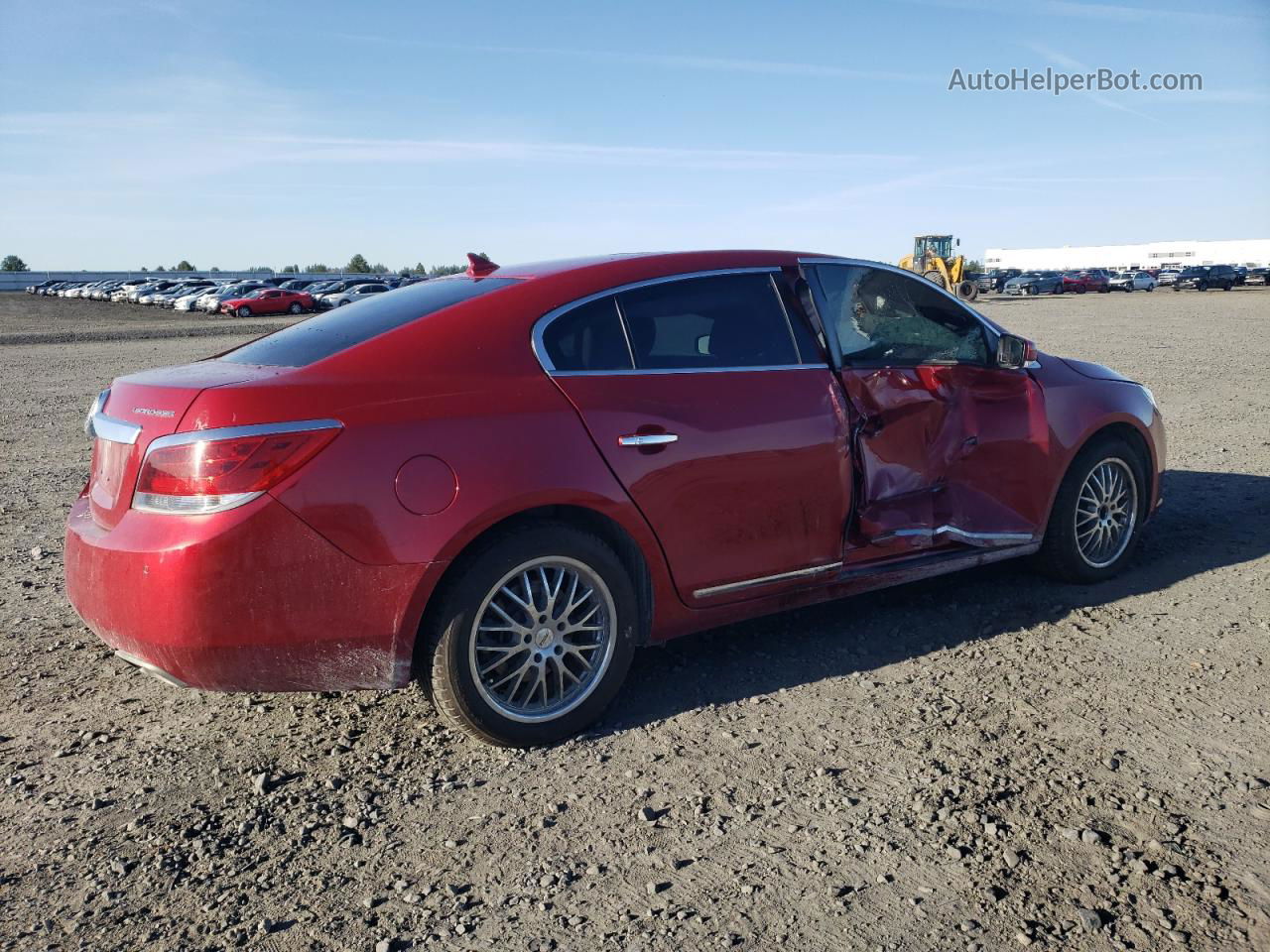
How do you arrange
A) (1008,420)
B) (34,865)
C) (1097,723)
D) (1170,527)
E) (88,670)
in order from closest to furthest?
(34,865) → (1097,723) → (88,670) → (1008,420) → (1170,527)

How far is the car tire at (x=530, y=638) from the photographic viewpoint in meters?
3.56

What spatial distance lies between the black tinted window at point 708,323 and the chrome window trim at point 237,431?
1.22 metres

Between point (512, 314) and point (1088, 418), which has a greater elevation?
point (512, 314)

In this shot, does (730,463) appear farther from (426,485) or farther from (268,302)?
(268,302)

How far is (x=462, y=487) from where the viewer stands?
11.4 ft

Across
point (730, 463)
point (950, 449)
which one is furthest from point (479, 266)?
point (950, 449)

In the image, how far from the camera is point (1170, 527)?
6.57 m

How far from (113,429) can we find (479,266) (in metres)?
1.66

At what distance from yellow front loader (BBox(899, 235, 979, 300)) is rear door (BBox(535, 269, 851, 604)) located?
4185 cm

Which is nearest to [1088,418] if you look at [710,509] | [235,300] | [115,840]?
[710,509]

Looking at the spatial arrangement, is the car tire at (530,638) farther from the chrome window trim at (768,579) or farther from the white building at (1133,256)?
the white building at (1133,256)

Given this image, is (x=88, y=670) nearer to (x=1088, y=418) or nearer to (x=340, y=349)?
(x=340, y=349)

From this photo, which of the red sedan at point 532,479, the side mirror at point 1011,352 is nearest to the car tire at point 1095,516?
the red sedan at point 532,479

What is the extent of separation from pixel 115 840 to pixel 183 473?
3.61 ft
